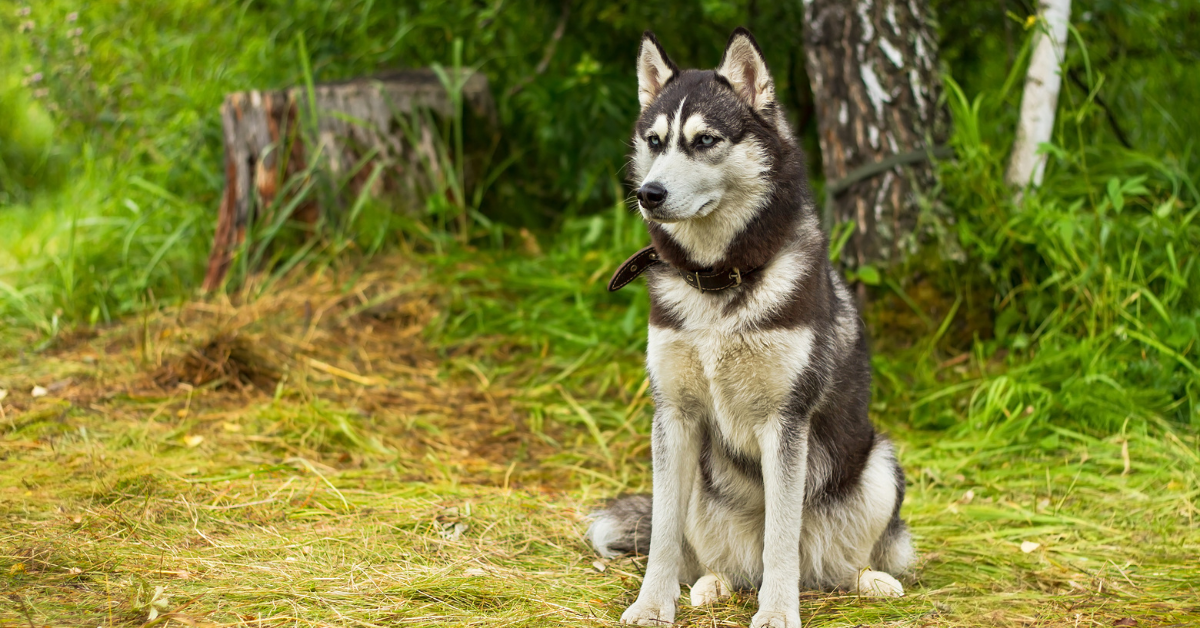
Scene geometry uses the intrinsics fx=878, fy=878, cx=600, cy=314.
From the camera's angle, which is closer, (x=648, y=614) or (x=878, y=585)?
(x=648, y=614)

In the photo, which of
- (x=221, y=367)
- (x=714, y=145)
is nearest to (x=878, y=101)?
(x=714, y=145)

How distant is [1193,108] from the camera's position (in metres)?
5.50

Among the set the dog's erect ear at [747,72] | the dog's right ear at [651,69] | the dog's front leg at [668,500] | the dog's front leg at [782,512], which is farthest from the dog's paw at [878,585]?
the dog's right ear at [651,69]

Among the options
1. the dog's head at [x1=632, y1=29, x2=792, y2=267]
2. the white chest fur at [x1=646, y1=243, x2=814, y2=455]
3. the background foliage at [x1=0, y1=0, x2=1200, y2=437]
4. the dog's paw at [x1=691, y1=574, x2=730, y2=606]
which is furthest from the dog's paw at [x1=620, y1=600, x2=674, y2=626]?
the background foliage at [x1=0, y1=0, x2=1200, y2=437]

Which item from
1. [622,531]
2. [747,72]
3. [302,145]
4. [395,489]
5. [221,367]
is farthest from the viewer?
[302,145]

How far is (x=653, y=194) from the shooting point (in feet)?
8.37

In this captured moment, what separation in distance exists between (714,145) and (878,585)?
1534 mm

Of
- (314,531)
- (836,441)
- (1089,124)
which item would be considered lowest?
(314,531)

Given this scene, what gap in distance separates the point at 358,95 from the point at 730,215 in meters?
3.55

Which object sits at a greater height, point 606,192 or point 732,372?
point 732,372

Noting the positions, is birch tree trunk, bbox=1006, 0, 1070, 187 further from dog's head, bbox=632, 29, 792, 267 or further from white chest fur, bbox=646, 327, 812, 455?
white chest fur, bbox=646, 327, 812, 455

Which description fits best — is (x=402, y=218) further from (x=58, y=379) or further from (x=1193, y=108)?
(x=1193, y=108)

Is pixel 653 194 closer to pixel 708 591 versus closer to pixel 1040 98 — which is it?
pixel 708 591

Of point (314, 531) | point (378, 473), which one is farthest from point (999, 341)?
point (314, 531)
